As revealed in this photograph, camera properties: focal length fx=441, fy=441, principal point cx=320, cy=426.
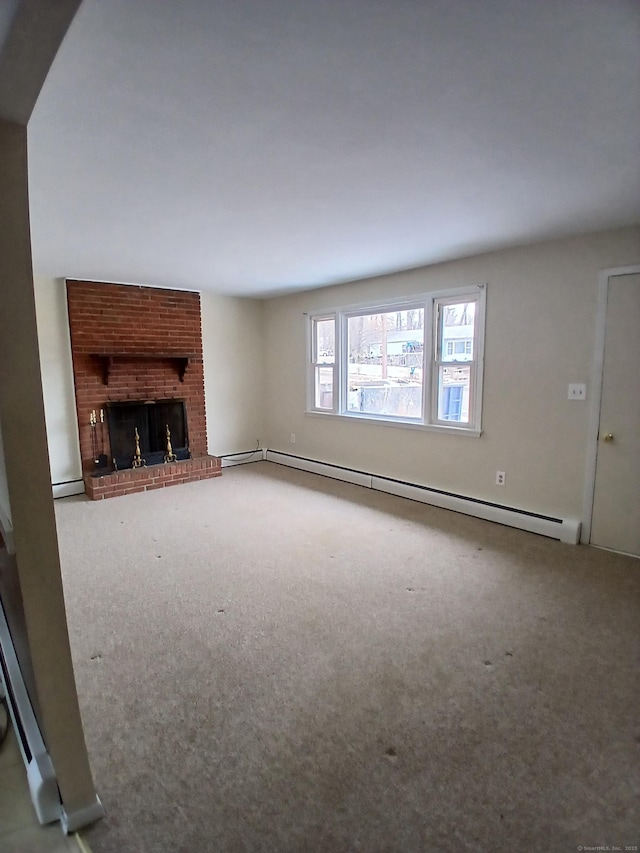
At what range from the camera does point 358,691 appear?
194 centimetres

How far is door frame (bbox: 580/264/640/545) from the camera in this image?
10.4 feet

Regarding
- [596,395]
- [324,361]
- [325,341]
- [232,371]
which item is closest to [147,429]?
[232,371]

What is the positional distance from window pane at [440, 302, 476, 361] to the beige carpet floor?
1662 millimetres

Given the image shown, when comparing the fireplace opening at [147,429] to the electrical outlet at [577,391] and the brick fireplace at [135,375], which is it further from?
the electrical outlet at [577,391]

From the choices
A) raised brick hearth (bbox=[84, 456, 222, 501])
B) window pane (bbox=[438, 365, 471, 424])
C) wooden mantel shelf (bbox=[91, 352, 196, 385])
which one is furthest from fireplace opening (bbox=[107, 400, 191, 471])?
window pane (bbox=[438, 365, 471, 424])

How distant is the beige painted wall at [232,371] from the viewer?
19.2 ft

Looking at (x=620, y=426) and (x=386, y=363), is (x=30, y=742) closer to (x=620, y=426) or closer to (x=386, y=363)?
(x=620, y=426)

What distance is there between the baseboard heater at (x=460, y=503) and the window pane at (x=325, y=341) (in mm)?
1328

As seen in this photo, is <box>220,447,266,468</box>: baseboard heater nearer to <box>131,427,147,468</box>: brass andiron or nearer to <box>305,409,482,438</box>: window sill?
<box>131,427,147,468</box>: brass andiron

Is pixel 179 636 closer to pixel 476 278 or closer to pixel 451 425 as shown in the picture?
pixel 451 425

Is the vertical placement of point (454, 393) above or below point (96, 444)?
above

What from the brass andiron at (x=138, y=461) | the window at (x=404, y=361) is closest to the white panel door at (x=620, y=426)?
the window at (x=404, y=361)

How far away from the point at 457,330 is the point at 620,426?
5.17 feet

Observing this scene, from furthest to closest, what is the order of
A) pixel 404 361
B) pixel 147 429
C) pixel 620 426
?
1. pixel 147 429
2. pixel 404 361
3. pixel 620 426
